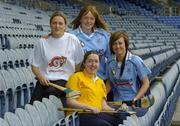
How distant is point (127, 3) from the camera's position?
90.7 feet

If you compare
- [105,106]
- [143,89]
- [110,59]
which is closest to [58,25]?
[110,59]

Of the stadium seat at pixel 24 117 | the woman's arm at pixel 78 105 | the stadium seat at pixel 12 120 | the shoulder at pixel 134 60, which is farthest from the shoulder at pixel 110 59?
the stadium seat at pixel 12 120

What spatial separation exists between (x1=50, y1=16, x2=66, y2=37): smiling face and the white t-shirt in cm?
6

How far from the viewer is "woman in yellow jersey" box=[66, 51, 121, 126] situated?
3.01 m

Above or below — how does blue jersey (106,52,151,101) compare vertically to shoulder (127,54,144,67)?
below

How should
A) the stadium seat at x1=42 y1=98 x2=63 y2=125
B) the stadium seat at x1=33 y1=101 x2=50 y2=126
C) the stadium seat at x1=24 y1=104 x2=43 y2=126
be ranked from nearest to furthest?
the stadium seat at x1=24 y1=104 x2=43 y2=126 → the stadium seat at x1=33 y1=101 x2=50 y2=126 → the stadium seat at x1=42 y1=98 x2=63 y2=125

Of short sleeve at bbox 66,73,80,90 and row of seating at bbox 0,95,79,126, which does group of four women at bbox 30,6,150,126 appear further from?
row of seating at bbox 0,95,79,126

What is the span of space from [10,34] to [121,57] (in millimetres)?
3942

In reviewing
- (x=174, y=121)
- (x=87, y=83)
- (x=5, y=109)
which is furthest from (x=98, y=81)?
(x=174, y=121)

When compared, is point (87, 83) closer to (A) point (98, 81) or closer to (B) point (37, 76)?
(A) point (98, 81)

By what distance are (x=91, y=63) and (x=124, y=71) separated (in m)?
0.32

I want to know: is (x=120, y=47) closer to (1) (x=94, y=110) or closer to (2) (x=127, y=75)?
(2) (x=127, y=75)

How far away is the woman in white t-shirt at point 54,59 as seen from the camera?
3.30 metres

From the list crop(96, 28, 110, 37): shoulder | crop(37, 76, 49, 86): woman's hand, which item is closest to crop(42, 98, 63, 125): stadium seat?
crop(37, 76, 49, 86): woman's hand
